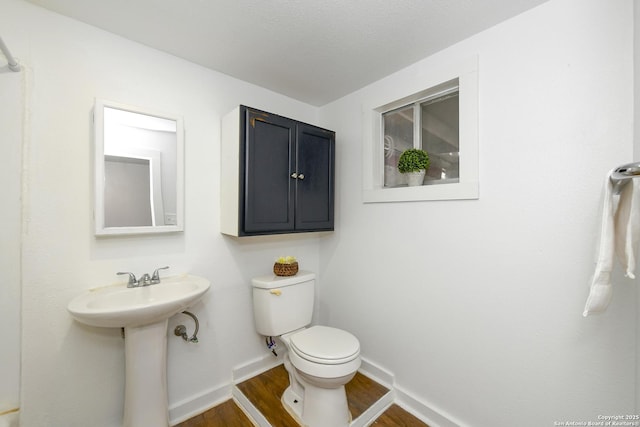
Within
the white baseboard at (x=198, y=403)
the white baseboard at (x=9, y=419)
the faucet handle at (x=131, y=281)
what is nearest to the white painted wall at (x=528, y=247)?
the white baseboard at (x=198, y=403)

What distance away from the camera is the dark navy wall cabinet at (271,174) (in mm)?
1579

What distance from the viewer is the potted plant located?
1649mm

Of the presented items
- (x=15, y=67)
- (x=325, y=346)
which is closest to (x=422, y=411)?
(x=325, y=346)

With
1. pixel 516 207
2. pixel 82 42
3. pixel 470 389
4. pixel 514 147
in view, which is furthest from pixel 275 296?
pixel 82 42

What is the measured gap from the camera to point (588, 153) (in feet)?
3.55

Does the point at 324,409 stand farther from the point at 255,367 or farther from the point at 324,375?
the point at 255,367

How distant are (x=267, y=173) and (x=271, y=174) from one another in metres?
0.03

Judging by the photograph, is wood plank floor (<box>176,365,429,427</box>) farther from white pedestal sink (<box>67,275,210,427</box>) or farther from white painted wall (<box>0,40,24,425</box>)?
white painted wall (<box>0,40,24,425</box>)

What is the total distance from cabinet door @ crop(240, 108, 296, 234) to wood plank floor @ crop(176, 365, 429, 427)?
3.46ft

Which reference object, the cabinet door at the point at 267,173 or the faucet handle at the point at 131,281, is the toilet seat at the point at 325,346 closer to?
the cabinet door at the point at 267,173

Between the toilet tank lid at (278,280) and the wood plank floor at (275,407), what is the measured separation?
2.23 feet

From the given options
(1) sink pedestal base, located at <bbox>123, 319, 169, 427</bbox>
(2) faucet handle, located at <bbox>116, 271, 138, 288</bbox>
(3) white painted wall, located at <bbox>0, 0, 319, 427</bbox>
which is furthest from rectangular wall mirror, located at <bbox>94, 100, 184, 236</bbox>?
(1) sink pedestal base, located at <bbox>123, 319, 169, 427</bbox>

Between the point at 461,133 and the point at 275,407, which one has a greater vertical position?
the point at 461,133

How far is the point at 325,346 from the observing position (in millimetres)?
1468
